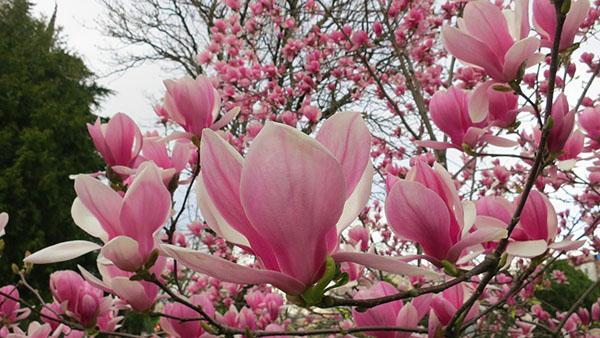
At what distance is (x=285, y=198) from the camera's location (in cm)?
39

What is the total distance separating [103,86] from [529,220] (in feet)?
49.5

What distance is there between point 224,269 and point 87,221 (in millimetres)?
413

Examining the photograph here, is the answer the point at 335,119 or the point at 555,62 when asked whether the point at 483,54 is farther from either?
the point at 335,119

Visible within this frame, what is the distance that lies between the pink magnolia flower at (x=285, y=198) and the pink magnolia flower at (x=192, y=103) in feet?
2.51

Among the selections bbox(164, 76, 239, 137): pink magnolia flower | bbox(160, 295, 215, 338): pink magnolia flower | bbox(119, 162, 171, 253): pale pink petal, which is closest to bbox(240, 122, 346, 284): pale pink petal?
bbox(119, 162, 171, 253): pale pink petal

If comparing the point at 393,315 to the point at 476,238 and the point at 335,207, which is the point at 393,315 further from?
the point at 335,207

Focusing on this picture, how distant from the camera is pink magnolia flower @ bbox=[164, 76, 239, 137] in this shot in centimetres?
118

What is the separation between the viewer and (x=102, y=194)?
70cm

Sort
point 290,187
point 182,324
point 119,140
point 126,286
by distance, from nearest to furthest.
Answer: point 290,187
point 126,286
point 182,324
point 119,140

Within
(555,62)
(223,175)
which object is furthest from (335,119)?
(555,62)

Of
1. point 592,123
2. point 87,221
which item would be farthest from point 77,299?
point 592,123

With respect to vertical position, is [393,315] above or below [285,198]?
below

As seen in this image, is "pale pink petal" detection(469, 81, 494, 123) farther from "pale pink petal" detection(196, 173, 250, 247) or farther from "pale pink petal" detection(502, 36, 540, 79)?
"pale pink petal" detection(196, 173, 250, 247)

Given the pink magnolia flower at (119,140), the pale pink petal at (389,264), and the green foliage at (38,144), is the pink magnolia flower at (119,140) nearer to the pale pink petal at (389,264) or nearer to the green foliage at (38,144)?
the pale pink petal at (389,264)
